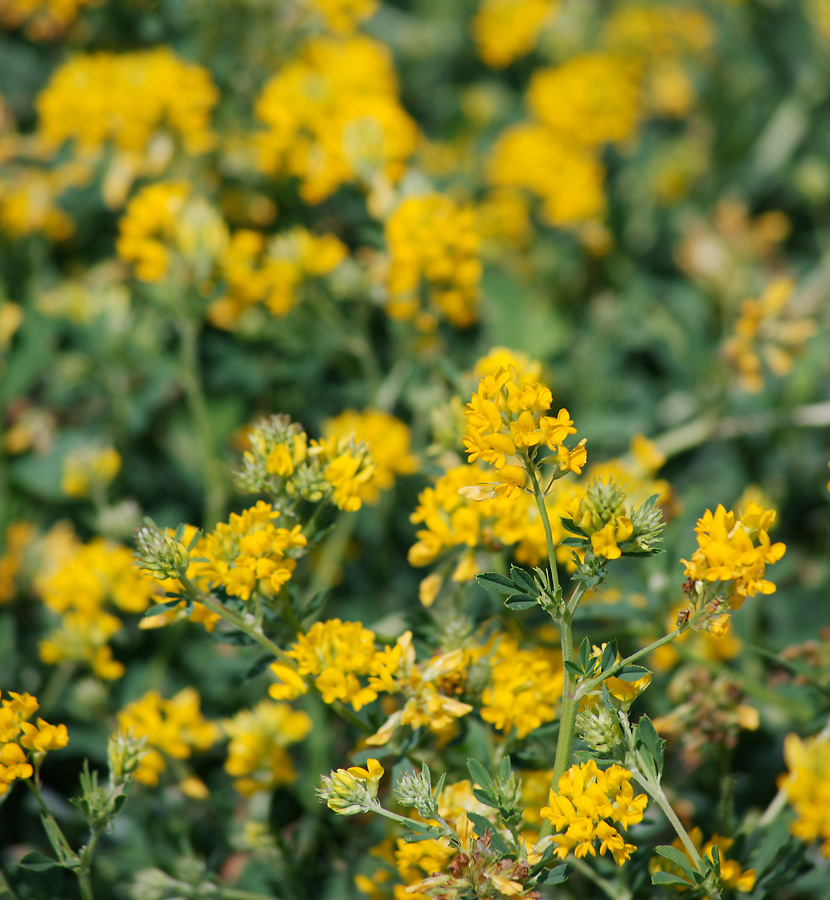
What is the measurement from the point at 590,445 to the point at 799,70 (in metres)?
2.72

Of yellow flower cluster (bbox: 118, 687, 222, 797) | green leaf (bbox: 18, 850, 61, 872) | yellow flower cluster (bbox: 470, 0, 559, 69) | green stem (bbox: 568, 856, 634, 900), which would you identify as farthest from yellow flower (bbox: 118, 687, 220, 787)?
yellow flower cluster (bbox: 470, 0, 559, 69)

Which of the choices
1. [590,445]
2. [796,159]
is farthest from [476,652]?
[796,159]

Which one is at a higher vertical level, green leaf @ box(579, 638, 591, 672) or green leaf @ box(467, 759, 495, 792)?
green leaf @ box(579, 638, 591, 672)

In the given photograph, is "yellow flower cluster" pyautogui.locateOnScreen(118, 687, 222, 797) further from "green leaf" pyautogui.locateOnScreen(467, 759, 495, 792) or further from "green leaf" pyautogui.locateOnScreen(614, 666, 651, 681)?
"green leaf" pyautogui.locateOnScreen(614, 666, 651, 681)

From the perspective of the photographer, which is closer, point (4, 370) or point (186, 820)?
point (186, 820)

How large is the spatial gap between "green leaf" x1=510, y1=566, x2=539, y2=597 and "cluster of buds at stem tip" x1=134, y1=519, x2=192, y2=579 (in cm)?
62

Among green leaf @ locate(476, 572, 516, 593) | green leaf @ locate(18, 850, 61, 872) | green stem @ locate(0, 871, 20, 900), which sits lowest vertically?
green stem @ locate(0, 871, 20, 900)

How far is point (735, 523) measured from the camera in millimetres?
1440

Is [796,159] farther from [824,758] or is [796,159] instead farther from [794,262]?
[824,758]

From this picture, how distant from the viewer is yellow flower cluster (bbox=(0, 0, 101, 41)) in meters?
3.30

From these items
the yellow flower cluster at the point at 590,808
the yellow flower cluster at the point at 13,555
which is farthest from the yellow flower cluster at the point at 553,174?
the yellow flower cluster at the point at 590,808

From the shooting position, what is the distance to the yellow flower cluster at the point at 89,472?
2.70 metres

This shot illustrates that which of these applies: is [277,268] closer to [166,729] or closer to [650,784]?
[166,729]

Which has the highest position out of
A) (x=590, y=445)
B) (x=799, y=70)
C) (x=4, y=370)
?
(x=799, y=70)
